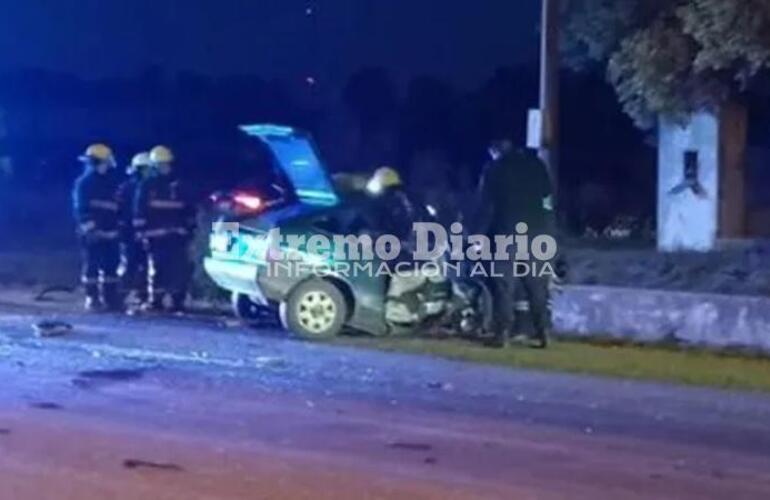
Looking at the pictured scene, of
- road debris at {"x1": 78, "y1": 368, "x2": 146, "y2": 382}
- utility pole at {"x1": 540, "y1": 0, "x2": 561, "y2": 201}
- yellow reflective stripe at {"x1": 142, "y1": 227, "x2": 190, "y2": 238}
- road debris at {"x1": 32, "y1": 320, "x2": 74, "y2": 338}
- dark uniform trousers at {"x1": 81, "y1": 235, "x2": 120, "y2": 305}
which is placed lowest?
road debris at {"x1": 78, "y1": 368, "x2": 146, "y2": 382}

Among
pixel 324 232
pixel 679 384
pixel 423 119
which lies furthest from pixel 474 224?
pixel 423 119

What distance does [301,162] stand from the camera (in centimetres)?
1884

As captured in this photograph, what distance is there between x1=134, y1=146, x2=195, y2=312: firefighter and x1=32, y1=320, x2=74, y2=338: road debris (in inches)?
75.2

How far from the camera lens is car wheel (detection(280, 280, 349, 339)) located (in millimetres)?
18547

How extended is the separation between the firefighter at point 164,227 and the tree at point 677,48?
17.6 ft

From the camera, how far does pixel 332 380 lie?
15500 mm

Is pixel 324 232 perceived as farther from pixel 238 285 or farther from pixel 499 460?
pixel 499 460

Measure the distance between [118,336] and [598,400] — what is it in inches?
230

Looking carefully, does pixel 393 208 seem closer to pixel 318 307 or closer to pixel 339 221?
pixel 339 221

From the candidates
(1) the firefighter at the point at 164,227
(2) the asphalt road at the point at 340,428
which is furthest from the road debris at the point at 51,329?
(1) the firefighter at the point at 164,227

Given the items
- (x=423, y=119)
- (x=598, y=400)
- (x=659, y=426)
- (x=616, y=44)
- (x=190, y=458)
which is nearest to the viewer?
(x=190, y=458)

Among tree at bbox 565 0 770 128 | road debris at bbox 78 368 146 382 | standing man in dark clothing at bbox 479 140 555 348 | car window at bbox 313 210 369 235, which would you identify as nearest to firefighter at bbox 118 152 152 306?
car window at bbox 313 210 369 235

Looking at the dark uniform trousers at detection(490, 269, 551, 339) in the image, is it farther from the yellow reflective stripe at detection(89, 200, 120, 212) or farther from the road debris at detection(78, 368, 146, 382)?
the yellow reflective stripe at detection(89, 200, 120, 212)

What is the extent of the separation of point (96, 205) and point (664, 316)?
22.4 feet
